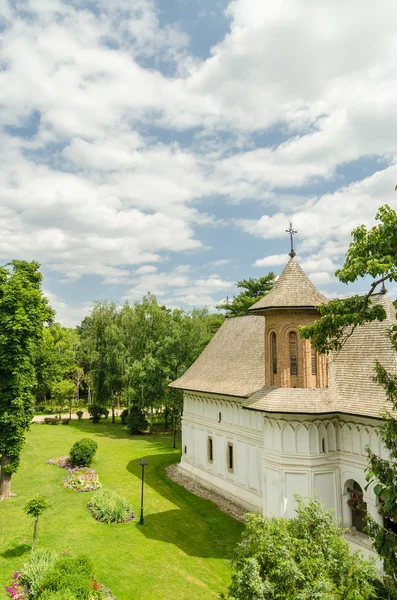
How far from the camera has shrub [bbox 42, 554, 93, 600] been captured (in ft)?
38.8

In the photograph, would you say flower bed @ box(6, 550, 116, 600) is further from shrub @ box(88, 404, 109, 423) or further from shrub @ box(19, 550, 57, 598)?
shrub @ box(88, 404, 109, 423)

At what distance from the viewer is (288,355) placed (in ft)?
59.8

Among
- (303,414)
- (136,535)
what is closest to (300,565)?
(303,414)

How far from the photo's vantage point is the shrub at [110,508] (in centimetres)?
1950

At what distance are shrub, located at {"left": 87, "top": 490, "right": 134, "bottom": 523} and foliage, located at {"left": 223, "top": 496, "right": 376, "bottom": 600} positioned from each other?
40.4 ft

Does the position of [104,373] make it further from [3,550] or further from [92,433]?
[3,550]

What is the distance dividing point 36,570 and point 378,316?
537 inches

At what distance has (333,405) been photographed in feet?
53.8

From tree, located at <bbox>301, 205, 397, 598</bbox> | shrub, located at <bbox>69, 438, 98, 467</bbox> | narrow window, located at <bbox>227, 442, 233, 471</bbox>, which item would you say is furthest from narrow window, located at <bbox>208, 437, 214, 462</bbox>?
tree, located at <bbox>301, 205, 397, 598</bbox>

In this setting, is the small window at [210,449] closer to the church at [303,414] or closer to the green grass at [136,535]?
the church at [303,414]

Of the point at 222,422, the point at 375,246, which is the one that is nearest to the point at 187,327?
the point at 222,422

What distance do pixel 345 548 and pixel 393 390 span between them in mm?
3509

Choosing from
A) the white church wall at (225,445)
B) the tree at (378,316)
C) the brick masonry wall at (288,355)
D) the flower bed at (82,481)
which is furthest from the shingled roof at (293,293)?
the flower bed at (82,481)

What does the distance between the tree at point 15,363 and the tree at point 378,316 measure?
16.0 metres
